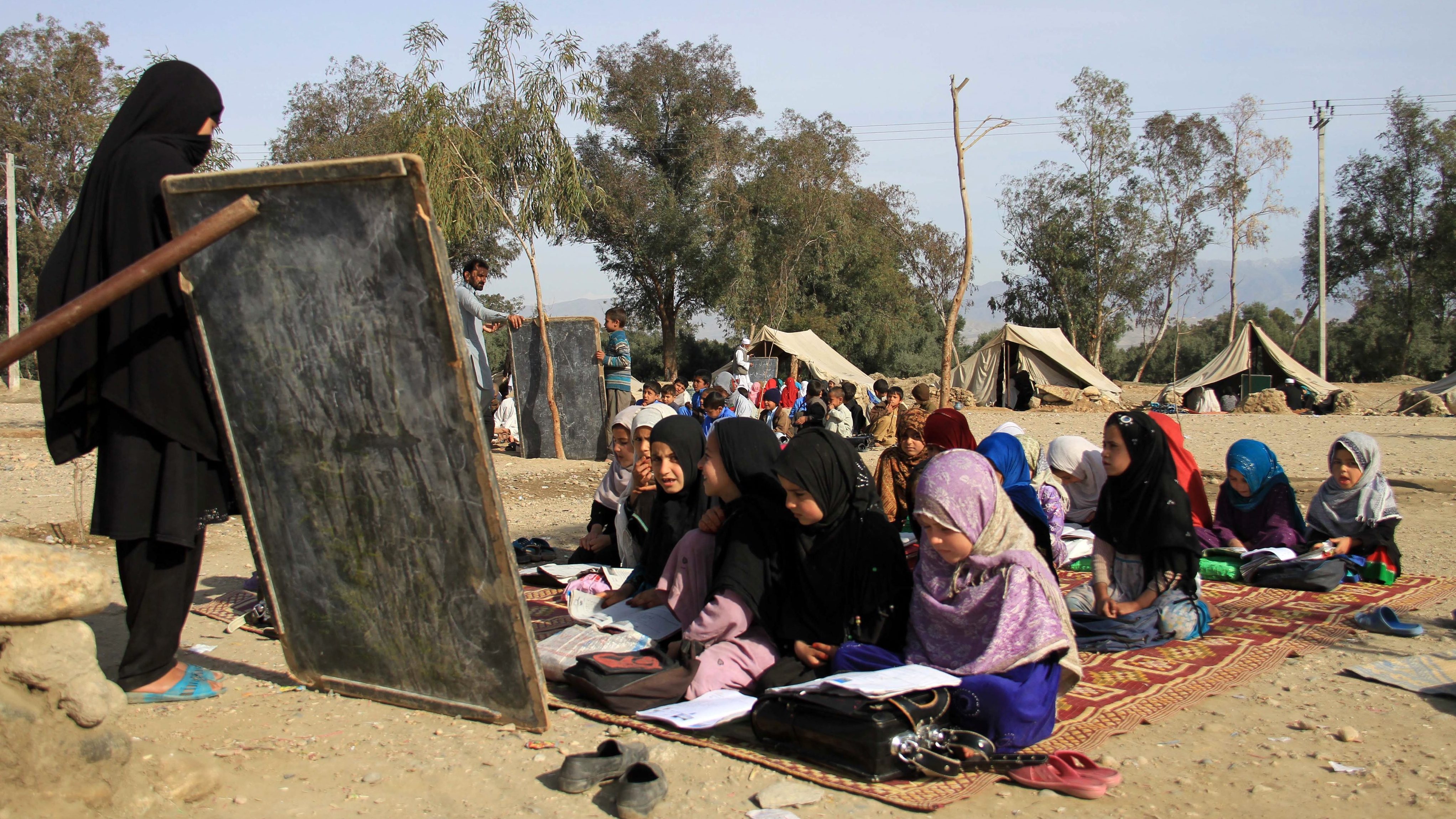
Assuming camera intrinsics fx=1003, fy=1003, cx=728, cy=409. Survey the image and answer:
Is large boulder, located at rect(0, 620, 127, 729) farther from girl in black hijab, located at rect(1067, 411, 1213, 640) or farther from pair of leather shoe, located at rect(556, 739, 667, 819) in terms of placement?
girl in black hijab, located at rect(1067, 411, 1213, 640)

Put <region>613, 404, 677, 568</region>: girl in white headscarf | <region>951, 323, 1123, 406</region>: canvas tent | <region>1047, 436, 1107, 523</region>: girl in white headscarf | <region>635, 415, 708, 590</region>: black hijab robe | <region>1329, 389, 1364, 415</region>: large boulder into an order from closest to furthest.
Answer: <region>635, 415, 708, 590</region>: black hijab robe, <region>613, 404, 677, 568</region>: girl in white headscarf, <region>1047, 436, 1107, 523</region>: girl in white headscarf, <region>1329, 389, 1364, 415</region>: large boulder, <region>951, 323, 1123, 406</region>: canvas tent

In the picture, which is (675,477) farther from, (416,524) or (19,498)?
(19,498)

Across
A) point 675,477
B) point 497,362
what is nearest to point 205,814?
point 675,477

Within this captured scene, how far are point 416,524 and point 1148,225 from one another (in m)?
32.1

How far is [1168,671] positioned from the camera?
3.63 m

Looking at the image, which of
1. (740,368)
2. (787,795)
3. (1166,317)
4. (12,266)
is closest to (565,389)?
(740,368)

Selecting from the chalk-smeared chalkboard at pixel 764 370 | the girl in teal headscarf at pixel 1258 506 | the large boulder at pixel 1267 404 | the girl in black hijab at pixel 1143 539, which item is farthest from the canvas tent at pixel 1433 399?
the girl in black hijab at pixel 1143 539

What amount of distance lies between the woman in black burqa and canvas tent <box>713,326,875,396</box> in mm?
16360

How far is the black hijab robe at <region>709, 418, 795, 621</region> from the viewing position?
135 inches

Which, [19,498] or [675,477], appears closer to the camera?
[675,477]

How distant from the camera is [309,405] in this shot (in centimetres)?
274

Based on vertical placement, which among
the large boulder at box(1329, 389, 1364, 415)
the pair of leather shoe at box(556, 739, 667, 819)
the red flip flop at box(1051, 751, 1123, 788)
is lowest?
the red flip flop at box(1051, 751, 1123, 788)

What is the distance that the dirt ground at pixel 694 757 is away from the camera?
7.99 feet

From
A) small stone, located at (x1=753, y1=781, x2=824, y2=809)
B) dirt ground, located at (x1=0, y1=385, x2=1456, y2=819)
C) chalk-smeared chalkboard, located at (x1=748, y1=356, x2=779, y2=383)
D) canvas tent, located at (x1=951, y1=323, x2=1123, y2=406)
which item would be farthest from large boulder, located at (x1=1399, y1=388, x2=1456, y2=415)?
small stone, located at (x1=753, y1=781, x2=824, y2=809)
